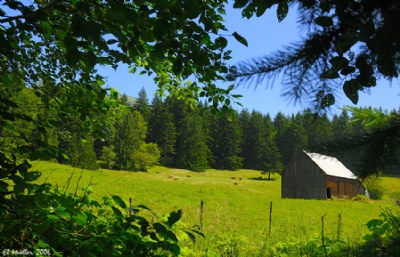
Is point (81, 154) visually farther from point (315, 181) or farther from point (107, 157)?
point (107, 157)

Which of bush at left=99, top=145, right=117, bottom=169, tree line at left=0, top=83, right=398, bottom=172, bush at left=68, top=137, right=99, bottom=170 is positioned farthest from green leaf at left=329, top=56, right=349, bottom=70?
bush at left=99, top=145, right=117, bottom=169

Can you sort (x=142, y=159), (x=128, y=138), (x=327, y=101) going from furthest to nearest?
(x=128, y=138), (x=142, y=159), (x=327, y=101)

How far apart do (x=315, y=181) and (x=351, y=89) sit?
4809 cm

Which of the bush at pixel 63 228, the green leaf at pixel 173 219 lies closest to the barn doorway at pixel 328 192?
the bush at pixel 63 228

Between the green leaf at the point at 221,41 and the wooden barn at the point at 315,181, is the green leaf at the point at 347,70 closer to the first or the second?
the green leaf at the point at 221,41

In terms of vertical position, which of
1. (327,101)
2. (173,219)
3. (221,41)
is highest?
(221,41)

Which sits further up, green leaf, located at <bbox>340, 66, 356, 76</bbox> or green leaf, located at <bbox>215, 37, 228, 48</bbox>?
green leaf, located at <bbox>215, 37, 228, 48</bbox>

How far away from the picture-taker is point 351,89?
5.24ft

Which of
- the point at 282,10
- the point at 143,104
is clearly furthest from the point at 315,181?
the point at 143,104

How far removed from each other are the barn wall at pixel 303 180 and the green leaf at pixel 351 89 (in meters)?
45.9

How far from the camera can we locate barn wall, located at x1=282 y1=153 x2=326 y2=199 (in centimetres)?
4631

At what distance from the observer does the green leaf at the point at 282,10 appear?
1.82 m

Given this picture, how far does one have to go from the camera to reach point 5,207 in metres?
2.97

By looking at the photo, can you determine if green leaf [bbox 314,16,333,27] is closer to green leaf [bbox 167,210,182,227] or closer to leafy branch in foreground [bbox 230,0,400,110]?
leafy branch in foreground [bbox 230,0,400,110]
